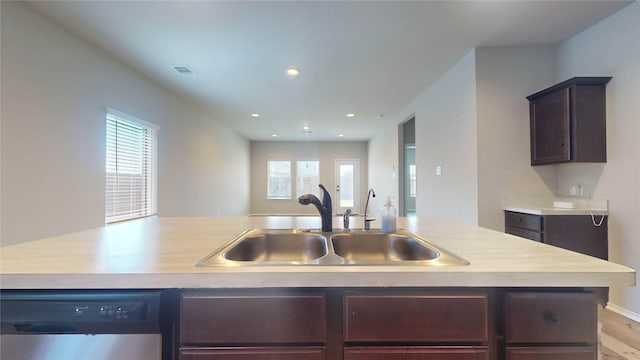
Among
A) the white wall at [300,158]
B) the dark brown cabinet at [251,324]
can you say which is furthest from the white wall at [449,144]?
the white wall at [300,158]

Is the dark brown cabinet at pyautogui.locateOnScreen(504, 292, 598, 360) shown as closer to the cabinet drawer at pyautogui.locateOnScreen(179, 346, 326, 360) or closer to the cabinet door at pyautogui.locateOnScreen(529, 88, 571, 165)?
the cabinet drawer at pyautogui.locateOnScreen(179, 346, 326, 360)

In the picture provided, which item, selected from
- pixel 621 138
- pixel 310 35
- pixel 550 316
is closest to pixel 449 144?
pixel 621 138

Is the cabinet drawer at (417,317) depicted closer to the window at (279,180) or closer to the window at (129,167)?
the window at (129,167)

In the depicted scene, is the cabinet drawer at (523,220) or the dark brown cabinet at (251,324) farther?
the cabinet drawer at (523,220)

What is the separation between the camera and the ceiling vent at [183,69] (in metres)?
3.47

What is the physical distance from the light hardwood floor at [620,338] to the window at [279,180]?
8292 mm

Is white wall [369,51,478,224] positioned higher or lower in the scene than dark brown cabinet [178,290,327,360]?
higher

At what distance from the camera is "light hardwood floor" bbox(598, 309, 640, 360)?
1.88m

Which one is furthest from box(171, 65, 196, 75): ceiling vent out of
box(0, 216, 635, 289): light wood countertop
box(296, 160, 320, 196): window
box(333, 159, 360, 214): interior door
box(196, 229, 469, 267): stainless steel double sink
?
box(333, 159, 360, 214): interior door

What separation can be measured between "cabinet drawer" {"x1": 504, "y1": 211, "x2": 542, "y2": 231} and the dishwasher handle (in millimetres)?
3207

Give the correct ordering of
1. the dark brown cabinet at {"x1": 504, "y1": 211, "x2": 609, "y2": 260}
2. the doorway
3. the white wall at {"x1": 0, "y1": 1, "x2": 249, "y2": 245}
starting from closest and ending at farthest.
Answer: the white wall at {"x1": 0, "y1": 1, "x2": 249, "y2": 245} < the dark brown cabinet at {"x1": 504, "y1": 211, "x2": 609, "y2": 260} < the doorway

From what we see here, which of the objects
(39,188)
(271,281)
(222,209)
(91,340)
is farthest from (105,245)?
(222,209)

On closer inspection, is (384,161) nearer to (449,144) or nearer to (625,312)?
(449,144)

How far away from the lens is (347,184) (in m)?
9.97
